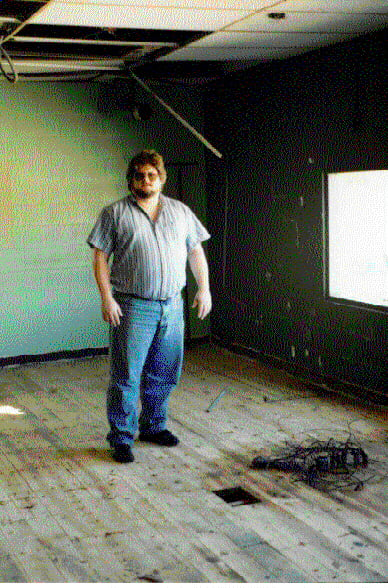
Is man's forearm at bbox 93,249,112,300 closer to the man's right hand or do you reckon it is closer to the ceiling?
the man's right hand

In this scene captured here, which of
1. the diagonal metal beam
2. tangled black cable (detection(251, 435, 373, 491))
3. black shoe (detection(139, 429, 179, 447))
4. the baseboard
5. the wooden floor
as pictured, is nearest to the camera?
the wooden floor

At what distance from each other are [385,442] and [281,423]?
0.69 meters

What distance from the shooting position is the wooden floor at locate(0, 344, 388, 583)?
3082 mm

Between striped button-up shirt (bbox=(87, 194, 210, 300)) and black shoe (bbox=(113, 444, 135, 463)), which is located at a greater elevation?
striped button-up shirt (bbox=(87, 194, 210, 300))

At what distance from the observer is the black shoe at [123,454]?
4.28 meters

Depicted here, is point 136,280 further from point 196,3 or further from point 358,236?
point 358,236

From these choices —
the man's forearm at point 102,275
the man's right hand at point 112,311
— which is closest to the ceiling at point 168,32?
the man's forearm at point 102,275

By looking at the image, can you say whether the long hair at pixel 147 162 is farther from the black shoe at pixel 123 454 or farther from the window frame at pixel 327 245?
the window frame at pixel 327 245

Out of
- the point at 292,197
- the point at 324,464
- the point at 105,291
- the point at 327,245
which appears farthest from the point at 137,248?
the point at 292,197

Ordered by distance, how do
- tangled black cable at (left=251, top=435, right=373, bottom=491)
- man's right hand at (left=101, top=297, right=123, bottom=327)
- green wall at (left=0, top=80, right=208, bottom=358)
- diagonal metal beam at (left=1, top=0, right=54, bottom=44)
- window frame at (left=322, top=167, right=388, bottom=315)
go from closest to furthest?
tangled black cable at (left=251, top=435, right=373, bottom=491) → man's right hand at (left=101, top=297, right=123, bottom=327) → diagonal metal beam at (left=1, top=0, right=54, bottom=44) → window frame at (left=322, top=167, right=388, bottom=315) → green wall at (left=0, top=80, right=208, bottom=358)

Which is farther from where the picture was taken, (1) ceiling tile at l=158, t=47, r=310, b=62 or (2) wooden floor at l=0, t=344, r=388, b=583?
(1) ceiling tile at l=158, t=47, r=310, b=62

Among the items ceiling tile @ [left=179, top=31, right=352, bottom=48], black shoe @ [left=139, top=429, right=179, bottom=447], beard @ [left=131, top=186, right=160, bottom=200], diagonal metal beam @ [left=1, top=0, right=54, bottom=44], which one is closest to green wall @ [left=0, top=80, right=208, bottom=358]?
ceiling tile @ [left=179, top=31, right=352, bottom=48]

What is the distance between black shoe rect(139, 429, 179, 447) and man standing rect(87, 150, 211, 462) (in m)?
0.21

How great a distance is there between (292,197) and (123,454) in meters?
2.77
